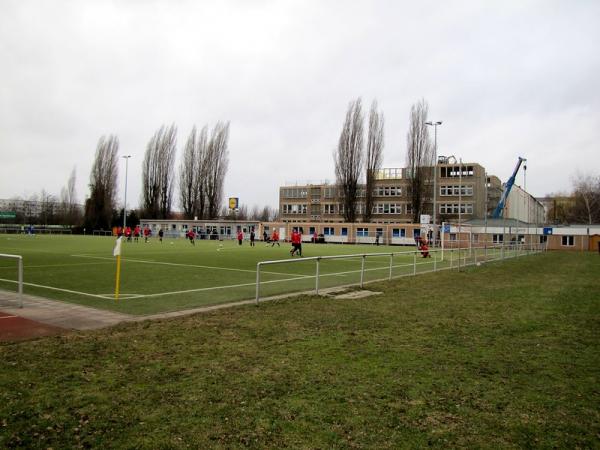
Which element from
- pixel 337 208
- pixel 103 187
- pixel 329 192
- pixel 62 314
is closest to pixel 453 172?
pixel 337 208

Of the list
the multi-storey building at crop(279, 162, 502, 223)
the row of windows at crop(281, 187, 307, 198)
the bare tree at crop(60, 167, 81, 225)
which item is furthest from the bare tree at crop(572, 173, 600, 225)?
the bare tree at crop(60, 167, 81, 225)

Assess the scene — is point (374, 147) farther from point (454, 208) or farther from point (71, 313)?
point (71, 313)

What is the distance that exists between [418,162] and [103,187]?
57709mm

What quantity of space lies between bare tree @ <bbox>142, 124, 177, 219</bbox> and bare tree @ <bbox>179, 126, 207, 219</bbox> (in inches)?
144

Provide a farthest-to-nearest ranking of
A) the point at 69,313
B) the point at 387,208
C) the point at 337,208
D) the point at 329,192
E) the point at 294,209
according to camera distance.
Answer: the point at 294,209
the point at 329,192
the point at 337,208
the point at 387,208
the point at 69,313

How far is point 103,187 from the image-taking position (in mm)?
87000

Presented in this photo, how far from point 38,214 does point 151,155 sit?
113 ft


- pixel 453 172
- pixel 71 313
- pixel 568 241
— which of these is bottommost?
pixel 71 313

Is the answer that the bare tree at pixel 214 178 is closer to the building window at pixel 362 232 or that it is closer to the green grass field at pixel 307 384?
the building window at pixel 362 232

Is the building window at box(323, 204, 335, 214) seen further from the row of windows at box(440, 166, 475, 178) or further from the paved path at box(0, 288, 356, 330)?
the paved path at box(0, 288, 356, 330)

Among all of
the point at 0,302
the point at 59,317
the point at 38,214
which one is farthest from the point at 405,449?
the point at 38,214

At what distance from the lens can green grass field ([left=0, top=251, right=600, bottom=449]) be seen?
152 inches

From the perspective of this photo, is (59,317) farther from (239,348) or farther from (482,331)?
(482,331)

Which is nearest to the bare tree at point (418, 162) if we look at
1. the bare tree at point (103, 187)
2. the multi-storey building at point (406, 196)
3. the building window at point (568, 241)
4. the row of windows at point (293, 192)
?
the multi-storey building at point (406, 196)
